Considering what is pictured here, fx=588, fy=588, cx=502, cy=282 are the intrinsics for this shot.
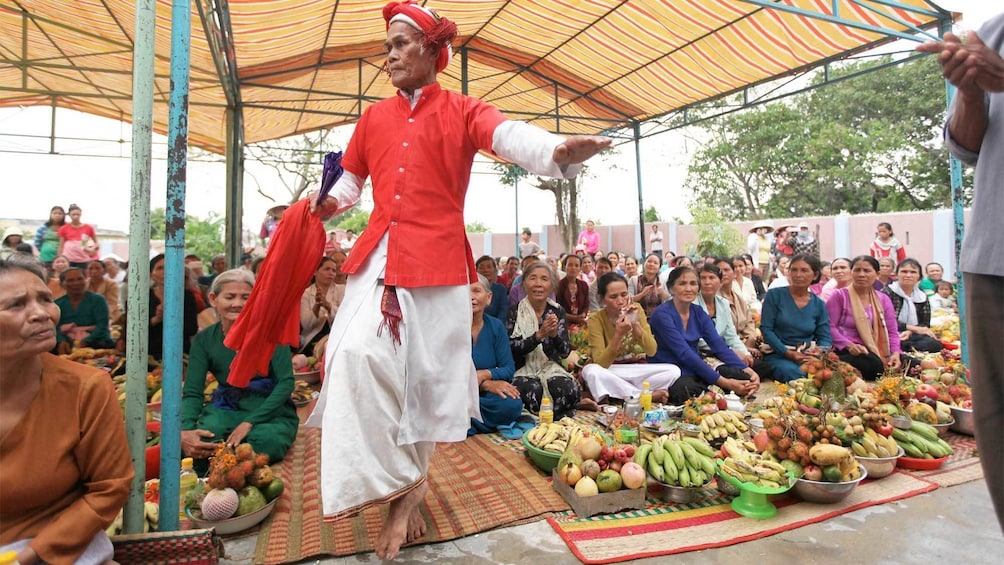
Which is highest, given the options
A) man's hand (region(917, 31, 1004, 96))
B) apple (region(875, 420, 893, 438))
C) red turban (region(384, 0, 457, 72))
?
red turban (region(384, 0, 457, 72))

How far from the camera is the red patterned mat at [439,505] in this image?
103 inches

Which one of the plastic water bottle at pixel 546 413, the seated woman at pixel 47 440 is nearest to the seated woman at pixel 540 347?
the plastic water bottle at pixel 546 413

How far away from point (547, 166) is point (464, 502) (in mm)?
1882

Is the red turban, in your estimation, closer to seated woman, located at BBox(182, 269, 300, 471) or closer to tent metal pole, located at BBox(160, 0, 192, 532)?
tent metal pole, located at BBox(160, 0, 192, 532)

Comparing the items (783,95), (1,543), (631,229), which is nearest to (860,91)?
(631,229)

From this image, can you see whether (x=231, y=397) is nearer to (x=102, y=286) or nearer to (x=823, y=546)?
(x=823, y=546)

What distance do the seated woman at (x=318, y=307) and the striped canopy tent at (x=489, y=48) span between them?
1.88m

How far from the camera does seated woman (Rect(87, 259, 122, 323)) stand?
7.04 meters

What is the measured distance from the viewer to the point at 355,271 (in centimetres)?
245

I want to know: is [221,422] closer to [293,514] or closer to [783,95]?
[293,514]

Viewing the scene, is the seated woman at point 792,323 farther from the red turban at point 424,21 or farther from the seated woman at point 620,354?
the red turban at point 424,21

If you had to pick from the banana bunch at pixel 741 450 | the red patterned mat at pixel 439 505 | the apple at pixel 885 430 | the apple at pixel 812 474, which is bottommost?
the red patterned mat at pixel 439 505

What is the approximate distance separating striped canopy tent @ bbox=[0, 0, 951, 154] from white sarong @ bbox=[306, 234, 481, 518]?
10.8ft

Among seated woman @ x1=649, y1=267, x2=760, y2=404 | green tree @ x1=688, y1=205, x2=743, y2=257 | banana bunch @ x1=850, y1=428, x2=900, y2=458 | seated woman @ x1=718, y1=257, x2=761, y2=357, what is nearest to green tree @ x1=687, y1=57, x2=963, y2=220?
green tree @ x1=688, y1=205, x2=743, y2=257
